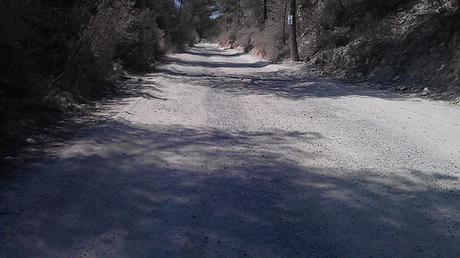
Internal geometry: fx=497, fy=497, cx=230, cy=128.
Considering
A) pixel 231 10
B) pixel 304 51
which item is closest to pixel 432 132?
pixel 304 51

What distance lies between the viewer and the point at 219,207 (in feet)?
16.6

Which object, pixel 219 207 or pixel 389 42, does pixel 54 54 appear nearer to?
pixel 219 207

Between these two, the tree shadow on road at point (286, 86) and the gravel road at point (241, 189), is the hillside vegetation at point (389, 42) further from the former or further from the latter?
the gravel road at point (241, 189)

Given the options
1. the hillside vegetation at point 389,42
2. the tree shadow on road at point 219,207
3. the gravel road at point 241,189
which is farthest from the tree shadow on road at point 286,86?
the tree shadow on road at point 219,207

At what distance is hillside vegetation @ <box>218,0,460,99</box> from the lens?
14.8 meters

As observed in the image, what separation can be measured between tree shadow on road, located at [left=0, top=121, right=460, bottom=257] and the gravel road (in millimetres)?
17

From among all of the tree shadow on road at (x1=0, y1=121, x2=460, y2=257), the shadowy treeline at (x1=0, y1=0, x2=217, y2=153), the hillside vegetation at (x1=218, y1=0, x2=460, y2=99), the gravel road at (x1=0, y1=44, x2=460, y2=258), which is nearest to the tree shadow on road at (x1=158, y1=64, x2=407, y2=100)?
the hillside vegetation at (x1=218, y1=0, x2=460, y2=99)

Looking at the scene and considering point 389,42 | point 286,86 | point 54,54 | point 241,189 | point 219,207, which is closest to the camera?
point 219,207

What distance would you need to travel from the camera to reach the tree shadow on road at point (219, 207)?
4180 mm

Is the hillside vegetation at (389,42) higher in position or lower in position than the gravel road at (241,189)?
higher

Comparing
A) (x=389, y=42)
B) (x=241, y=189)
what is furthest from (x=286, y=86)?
(x=241, y=189)

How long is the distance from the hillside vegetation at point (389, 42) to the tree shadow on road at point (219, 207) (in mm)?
8228

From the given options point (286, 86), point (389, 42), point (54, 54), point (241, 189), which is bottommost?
point (286, 86)

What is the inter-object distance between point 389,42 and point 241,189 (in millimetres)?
14168
